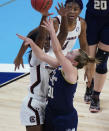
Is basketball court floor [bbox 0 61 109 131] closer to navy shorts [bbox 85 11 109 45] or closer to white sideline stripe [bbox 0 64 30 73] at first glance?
white sideline stripe [bbox 0 64 30 73]

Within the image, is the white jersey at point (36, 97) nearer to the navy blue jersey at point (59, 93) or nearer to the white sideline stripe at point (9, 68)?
the navy blue jersey at point (59, 93)

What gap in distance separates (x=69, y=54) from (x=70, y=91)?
23 cm

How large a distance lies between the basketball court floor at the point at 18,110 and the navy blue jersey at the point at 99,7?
1046mm

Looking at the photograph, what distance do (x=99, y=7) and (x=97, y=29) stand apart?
22 cm

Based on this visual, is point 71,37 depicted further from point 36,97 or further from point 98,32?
point 36,97

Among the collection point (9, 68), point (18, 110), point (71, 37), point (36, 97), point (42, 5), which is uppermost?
point (42, 5)

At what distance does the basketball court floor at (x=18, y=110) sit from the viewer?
9.90 ft

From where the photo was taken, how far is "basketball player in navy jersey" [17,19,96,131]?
1.90 meters

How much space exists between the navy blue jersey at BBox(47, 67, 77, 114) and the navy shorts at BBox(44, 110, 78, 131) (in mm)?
35

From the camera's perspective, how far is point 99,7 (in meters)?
3.03

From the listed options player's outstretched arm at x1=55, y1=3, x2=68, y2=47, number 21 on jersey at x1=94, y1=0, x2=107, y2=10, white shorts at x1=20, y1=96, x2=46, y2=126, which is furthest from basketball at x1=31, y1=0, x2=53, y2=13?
number 21 on jersey at x1=94, y1=0, x2=107, y2=10

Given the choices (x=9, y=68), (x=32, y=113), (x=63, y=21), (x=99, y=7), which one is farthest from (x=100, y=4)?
(x=9, y=68)

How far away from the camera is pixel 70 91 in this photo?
1.96m

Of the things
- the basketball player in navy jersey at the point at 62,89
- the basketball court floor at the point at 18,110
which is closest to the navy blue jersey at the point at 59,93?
the basketball player in navy jersey at the point at 62,89
